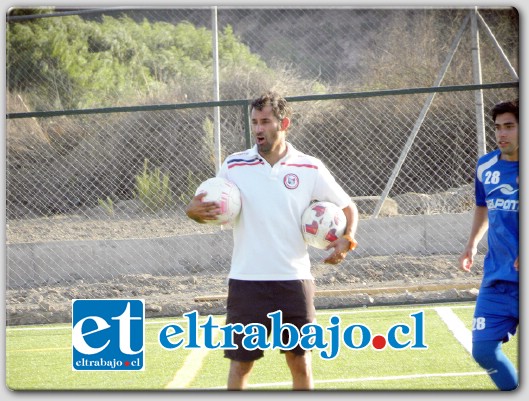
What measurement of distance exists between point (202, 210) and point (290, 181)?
458mm

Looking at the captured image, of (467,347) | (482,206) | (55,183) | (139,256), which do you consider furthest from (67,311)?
(482,206)

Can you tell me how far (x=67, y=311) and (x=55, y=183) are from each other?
2.46 m

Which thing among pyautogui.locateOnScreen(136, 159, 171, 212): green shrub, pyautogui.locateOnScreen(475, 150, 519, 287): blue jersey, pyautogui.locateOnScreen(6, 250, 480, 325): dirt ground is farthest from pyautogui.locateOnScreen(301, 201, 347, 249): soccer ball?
pyautogui.locateOnScreen(136, 159, 171, 212): green shrub

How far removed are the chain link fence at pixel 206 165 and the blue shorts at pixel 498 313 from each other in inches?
115

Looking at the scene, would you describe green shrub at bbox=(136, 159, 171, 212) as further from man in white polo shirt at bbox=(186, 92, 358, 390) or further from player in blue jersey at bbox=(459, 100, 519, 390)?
player in blue jersey at bbox=(459, 100, 519, 390)

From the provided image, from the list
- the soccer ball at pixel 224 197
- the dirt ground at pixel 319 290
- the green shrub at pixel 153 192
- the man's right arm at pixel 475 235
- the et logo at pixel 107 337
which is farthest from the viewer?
the green shrub at pixel 153 192

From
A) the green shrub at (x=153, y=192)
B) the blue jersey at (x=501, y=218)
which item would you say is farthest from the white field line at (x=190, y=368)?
the green shrub at (x=153, y=192)

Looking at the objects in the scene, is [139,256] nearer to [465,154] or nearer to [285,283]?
[465,154]

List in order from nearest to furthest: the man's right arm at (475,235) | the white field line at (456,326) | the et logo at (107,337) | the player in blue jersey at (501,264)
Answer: the player in blue jersey at (501,264)
the man's right arm at (475,235)
the et logo at (107,337)
the white field line at (456,326)

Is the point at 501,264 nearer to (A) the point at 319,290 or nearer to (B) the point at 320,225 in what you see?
(B) the point at 320,225

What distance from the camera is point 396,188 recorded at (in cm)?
968

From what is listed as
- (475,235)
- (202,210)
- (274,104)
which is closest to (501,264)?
(475,235)

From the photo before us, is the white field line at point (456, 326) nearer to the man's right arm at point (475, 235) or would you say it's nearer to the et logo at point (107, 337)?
the man's right arm at point (475, 235)

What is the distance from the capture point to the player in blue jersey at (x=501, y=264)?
4.72m
